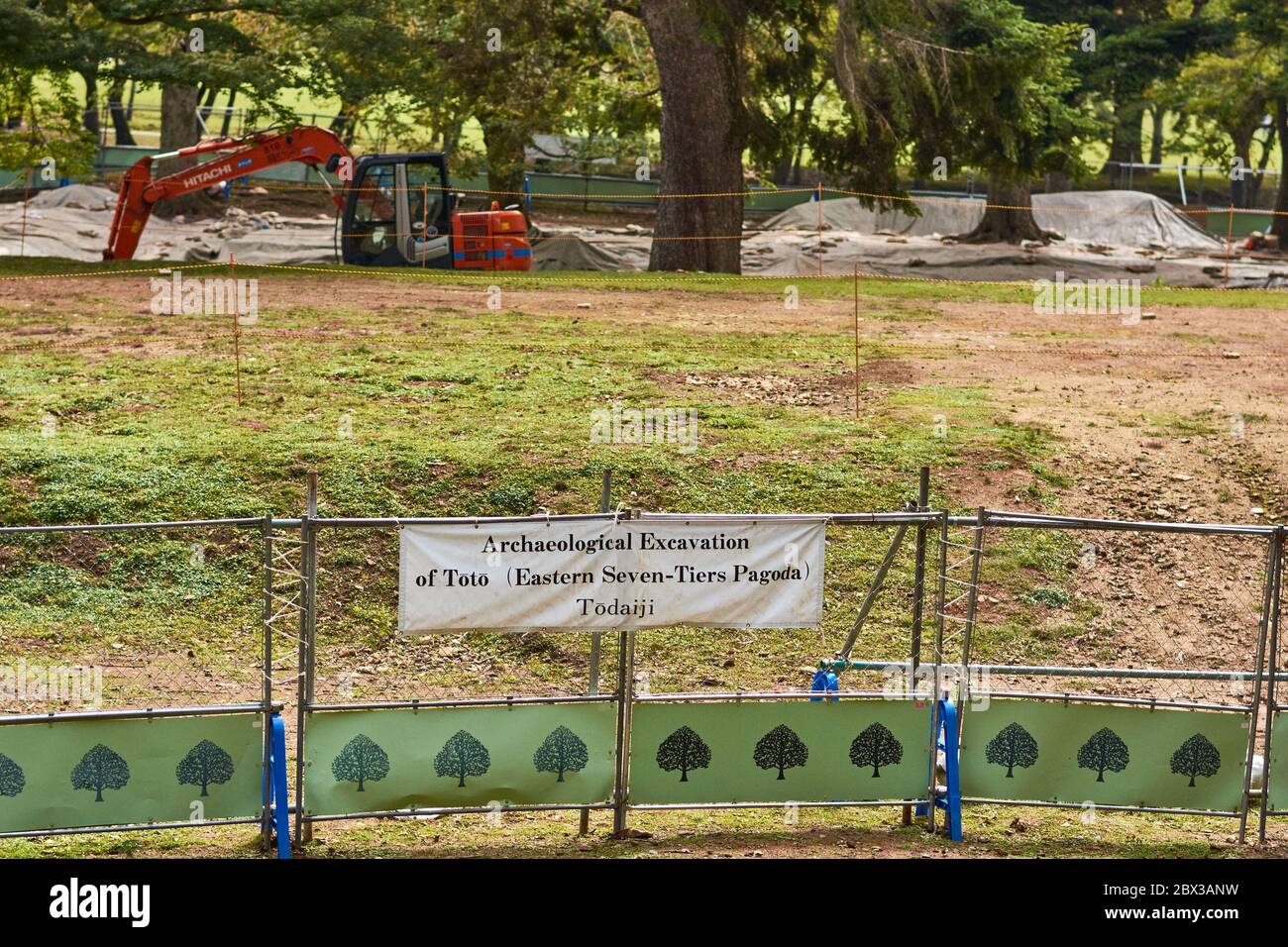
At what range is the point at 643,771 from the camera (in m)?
10.4

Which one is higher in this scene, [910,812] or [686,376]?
[686,376]

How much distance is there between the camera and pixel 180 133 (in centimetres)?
4597

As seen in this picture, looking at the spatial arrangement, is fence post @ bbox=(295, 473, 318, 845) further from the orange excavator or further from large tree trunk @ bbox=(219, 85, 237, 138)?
the orange excavator

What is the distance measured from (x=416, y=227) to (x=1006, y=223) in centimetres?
1767

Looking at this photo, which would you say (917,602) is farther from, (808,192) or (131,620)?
(808,192)

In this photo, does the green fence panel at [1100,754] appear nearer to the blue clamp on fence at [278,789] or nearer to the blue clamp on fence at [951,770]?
the blue clamp on fence at [951,770]

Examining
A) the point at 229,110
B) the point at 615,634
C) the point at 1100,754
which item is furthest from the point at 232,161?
the point at 1100,754

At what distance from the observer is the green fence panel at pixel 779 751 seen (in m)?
10.3

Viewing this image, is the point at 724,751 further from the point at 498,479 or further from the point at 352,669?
the point at 498,479

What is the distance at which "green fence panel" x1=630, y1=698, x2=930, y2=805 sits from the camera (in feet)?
33.9

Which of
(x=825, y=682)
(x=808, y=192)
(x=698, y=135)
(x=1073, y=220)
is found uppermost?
(x=698, y=135)

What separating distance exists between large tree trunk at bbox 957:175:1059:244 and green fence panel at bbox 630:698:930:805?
3266 cm
